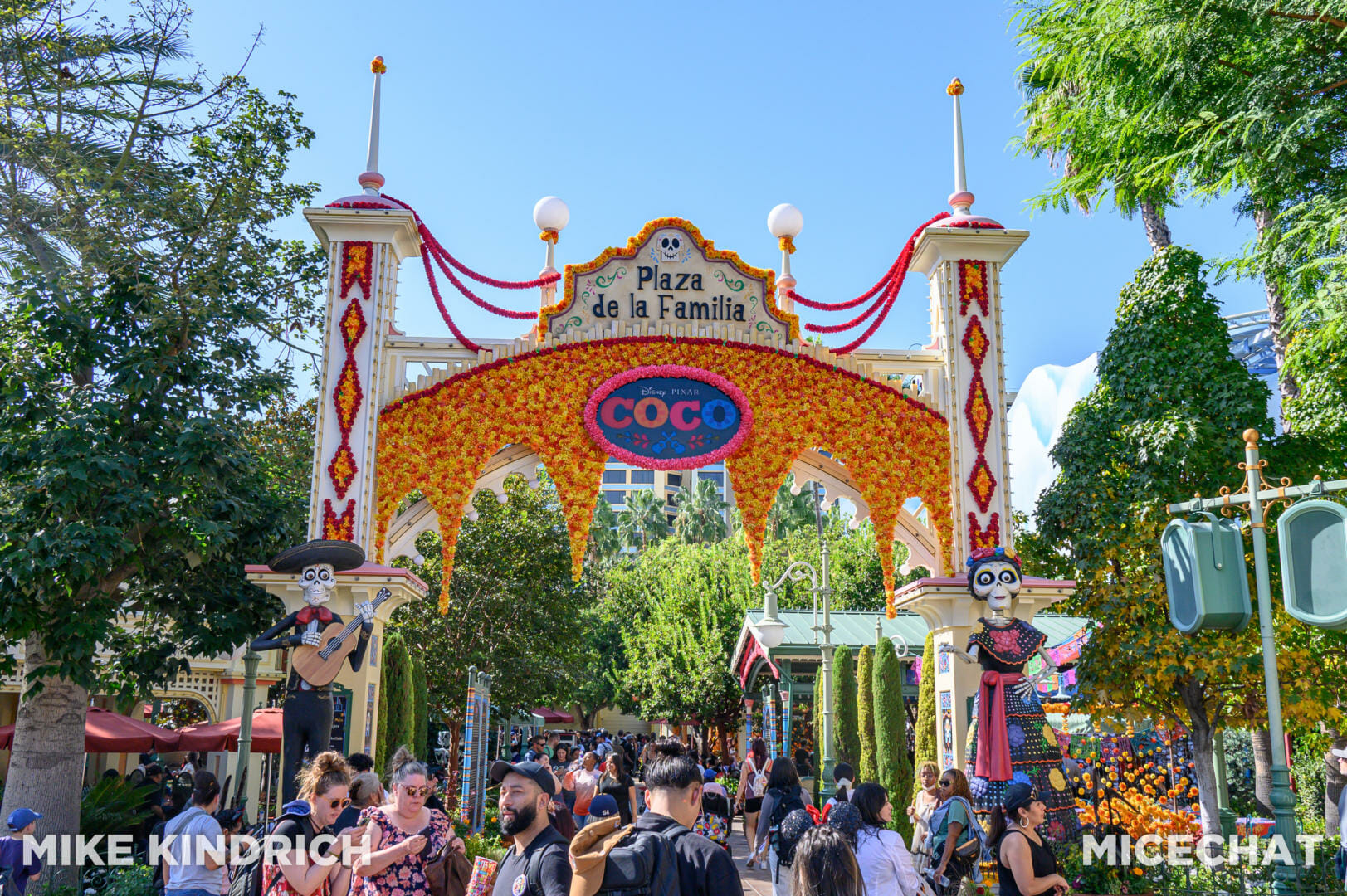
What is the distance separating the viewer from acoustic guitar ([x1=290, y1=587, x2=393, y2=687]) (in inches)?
427

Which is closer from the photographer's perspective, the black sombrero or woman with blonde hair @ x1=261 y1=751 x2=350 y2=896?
woman with blonde hair @ x1=261 y1=751 x2=350 y2=896

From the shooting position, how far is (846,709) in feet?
72.2

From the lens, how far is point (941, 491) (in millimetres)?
13312

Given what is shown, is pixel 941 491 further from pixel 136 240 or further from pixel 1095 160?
pixel 136 240

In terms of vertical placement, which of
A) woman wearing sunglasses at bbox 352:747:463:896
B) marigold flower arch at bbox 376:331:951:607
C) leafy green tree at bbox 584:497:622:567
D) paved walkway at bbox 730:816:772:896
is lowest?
paved walkway at bbox 730:816:772:896

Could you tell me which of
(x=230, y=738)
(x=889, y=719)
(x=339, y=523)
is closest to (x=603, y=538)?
(x=889, y=719)

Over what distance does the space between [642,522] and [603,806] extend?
52078 millimetres

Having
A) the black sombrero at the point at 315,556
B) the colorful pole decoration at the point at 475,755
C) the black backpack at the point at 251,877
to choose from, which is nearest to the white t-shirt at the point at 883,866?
the black backpack at the point at 251,877

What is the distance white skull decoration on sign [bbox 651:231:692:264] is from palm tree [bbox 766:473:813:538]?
32.3 meters

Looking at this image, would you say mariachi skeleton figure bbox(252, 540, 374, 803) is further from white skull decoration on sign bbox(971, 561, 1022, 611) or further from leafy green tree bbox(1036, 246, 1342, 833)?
leafy green tree bbox(1036, 246, 1342, 833)

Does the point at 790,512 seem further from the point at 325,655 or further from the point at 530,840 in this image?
the point at 530,840

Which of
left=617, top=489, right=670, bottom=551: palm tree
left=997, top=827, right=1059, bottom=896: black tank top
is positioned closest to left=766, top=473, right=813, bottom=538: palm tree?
left=617, top=489, right=670, bottom=551: palm tree

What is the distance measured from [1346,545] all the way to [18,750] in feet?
40.2

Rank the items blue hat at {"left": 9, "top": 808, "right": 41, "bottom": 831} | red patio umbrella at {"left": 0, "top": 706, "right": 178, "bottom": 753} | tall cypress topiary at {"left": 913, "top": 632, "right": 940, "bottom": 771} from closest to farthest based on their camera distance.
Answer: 1. blue hat at {"left": 9, "top": 808, "right": 41, "bottom": 831}
2. red patio umbrella at {"left": 0, "top": 706, "right": 178, "bottom": 753}
3. tall cypress topiary at {"left": 913, "top": 632, "right": 940, "bottom": 771}
